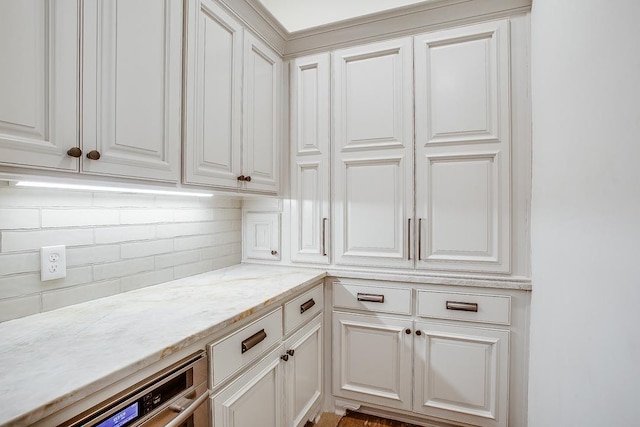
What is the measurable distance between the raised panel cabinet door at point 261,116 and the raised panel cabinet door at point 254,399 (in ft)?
2.91

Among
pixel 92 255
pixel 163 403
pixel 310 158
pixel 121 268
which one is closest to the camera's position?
pixel 163 403

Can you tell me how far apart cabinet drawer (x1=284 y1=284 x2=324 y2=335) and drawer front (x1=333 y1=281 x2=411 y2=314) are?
0.38ft

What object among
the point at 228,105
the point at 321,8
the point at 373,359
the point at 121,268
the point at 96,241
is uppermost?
the point at 321,8

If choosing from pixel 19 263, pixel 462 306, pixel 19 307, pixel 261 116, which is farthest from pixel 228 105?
pixel 462 306

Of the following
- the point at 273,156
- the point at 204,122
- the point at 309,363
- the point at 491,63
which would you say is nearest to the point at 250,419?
the point at 309,363

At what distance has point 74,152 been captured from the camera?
0.91m

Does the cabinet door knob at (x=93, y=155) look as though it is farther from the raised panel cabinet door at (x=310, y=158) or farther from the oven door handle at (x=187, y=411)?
the raised panel cabinet door at (x=310, y=158)

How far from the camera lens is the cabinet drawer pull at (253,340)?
46.6 inches

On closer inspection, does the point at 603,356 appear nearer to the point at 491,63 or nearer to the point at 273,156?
the point at 491,63

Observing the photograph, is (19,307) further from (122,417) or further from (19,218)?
(122,417)

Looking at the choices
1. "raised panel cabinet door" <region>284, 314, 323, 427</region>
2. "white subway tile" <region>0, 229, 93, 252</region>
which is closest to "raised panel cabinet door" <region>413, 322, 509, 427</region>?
"raised panel cabinet door" <region>284, 314, 323, 427</region>

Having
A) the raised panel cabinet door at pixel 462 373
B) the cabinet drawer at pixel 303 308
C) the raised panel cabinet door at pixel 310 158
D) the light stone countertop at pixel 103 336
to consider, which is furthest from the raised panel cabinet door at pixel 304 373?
the raised panel cabinet door at pixel 462 373

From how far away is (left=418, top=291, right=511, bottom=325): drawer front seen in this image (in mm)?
1651

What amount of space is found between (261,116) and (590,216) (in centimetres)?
154
